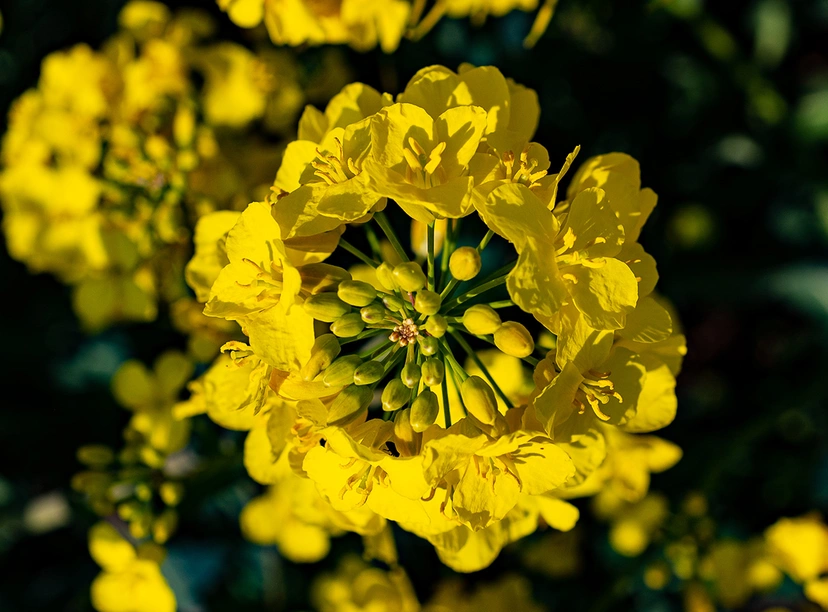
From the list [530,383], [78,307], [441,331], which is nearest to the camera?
[441,331]

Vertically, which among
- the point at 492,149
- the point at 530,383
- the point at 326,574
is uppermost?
the point at 492,149

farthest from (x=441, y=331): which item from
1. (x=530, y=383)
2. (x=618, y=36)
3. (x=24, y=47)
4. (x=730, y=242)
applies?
(x=24, y=47)

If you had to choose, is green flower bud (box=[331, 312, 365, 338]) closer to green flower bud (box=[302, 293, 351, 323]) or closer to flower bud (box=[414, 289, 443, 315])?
green flower bud (box=[302, 293, 351, 323])

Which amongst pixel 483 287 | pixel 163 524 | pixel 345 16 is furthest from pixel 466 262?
pixel 163 524

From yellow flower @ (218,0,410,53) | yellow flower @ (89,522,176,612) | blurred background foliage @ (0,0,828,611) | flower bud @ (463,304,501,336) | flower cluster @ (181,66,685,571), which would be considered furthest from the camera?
blurred background foliage @ (0,0,828,611)

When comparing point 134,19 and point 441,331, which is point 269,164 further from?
point 441,331

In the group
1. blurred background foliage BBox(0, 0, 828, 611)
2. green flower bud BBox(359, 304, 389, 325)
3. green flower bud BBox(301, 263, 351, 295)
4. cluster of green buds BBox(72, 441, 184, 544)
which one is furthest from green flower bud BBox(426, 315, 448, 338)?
blurred background foliage BBox(0, 0, 828, 611)

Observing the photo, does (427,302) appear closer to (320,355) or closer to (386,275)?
(386,275)
